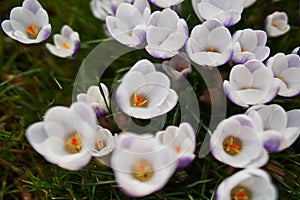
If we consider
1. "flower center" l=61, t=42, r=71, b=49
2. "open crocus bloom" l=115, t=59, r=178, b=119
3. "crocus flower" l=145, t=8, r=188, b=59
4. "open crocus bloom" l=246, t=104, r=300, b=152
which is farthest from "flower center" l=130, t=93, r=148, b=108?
"flower center" l=61, t=42, r=71, b=49

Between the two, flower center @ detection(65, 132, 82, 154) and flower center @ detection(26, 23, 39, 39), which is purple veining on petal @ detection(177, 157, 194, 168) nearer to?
flower center @ detection(65, 132, 82, 154)

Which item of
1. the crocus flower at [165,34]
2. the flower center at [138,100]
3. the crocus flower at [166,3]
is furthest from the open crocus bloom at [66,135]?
the crocus flower at [166,3]

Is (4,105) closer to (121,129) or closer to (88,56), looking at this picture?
(88,56)

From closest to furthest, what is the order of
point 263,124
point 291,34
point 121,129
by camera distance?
point 263,124 → point 121,129 → point 291,34

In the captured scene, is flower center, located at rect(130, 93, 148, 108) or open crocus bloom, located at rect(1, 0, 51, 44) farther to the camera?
open crocus bloom, located at rect(1, 0, 51, 44)

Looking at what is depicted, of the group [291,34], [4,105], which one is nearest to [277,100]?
[291,34]

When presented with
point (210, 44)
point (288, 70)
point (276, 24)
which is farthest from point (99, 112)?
point (276, 24)
